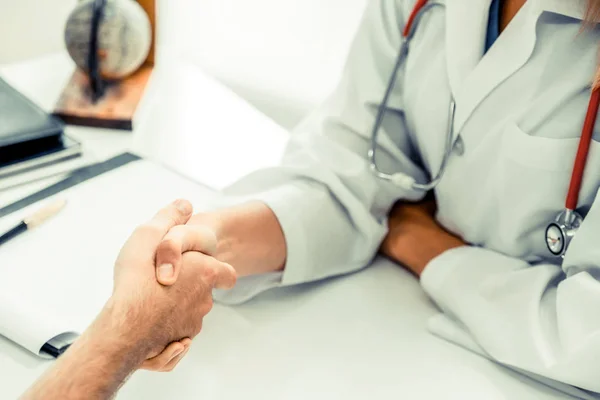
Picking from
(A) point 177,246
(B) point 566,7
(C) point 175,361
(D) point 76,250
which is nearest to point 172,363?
(C) point 175,361

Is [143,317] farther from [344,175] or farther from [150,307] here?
[344,175]

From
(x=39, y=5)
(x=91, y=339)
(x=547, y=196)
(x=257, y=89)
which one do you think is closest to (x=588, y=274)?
(x=547, y=196)

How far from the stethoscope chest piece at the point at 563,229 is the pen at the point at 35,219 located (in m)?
0.57

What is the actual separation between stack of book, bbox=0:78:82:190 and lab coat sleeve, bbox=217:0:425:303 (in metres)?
0.25

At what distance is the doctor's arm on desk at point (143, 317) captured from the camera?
1.56ft

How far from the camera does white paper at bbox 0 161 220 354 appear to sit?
61 centimetres

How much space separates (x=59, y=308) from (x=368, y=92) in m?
0.46

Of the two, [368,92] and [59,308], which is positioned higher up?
[368,92]

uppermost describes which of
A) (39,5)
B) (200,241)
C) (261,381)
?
(39,5)

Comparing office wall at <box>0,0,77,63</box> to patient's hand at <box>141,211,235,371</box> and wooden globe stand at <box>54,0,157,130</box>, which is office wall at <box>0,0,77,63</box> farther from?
patient's hand at <box>141,211,235,371</box>

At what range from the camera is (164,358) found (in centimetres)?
55

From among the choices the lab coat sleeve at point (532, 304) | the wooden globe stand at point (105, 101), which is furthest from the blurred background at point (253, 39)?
the lab coat sleeve at point (532, 304)

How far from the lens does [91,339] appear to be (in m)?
0.50

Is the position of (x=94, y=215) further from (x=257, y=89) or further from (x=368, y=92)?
(x=257, y=89)
